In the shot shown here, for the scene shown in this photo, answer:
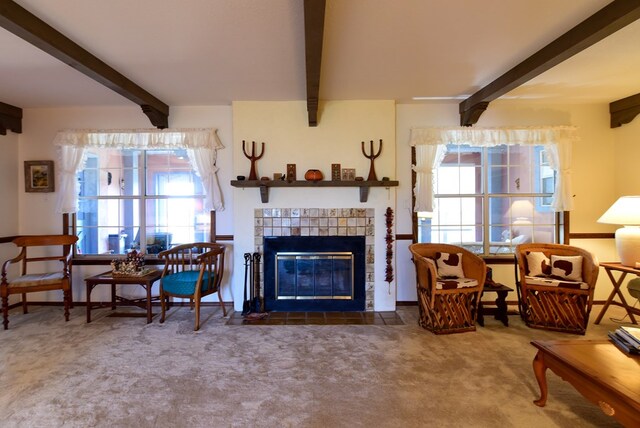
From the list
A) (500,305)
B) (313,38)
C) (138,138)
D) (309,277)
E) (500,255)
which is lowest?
(500,305)

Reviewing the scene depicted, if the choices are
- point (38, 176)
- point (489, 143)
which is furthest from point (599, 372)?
point (38, 176)

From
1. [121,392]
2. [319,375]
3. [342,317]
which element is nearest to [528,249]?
[342,317]

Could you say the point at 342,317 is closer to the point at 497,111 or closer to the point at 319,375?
the point at 319,375

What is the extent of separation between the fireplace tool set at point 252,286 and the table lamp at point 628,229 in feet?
12.4

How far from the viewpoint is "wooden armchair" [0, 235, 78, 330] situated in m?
3.29

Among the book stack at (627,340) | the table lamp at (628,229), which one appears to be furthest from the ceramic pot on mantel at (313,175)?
the table lamp at (628,229)

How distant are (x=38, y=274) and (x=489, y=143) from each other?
5.49 m

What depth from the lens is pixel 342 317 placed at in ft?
11.7

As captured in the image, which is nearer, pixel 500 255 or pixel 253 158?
pixel 253 158

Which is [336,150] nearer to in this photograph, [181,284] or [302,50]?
[302,50]

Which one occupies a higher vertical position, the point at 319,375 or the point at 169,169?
the point at 169,169

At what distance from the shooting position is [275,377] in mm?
2354

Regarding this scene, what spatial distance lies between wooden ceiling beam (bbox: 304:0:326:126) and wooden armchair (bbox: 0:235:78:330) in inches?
129

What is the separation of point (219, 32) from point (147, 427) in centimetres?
259
